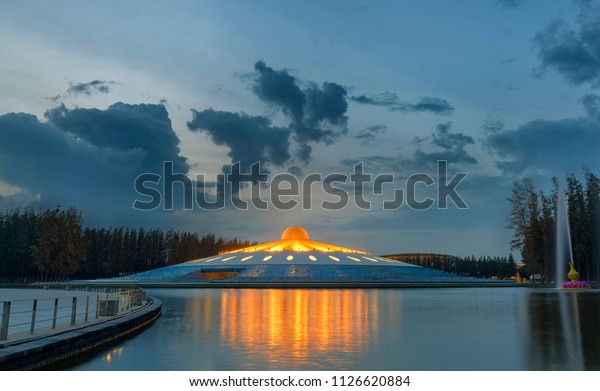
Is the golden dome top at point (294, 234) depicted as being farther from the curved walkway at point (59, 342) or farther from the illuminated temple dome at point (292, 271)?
the curved walkway at point (59, 342)

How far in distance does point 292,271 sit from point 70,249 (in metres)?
38.3

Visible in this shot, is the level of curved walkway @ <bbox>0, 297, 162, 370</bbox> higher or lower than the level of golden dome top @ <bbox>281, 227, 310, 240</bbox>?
lower

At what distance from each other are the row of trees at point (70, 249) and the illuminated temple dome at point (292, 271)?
17.7m

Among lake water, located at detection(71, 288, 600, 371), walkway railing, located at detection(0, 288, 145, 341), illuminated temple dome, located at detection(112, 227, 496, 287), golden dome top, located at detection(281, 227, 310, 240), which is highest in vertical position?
golden dome top, located at detection(281, 227, 310, 240)

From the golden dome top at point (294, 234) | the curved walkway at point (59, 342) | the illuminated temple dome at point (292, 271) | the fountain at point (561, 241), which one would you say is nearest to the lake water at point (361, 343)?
the curved walkway at point (59, 342)

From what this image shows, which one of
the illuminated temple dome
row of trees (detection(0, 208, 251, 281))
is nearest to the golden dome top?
the illuminated temple dome

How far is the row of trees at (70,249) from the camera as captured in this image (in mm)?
79688

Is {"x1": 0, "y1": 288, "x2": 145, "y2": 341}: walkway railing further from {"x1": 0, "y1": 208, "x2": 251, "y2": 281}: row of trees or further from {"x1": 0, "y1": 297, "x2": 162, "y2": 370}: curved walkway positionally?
{"x1": 0, "y1": 208, "x2": 251, "y2": 281}: row of trees

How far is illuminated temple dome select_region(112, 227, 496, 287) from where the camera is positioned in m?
59.6

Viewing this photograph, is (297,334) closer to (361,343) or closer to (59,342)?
(361,343)

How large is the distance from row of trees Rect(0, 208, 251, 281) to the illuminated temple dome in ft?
58.0
